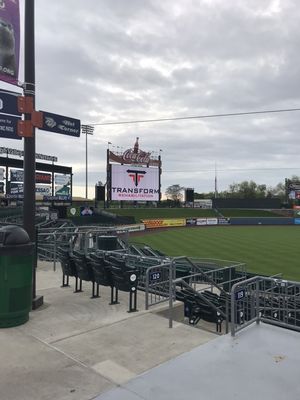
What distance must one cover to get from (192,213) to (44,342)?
69.9 m

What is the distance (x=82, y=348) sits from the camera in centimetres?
565

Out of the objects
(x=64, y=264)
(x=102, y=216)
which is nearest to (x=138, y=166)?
(x=102, y=216)

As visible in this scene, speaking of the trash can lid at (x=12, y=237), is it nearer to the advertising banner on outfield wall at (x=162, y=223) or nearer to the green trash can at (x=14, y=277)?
the green trash can at (x=14, y=277)

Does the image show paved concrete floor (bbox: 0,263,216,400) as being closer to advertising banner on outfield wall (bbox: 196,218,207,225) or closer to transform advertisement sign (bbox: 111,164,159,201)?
transform advertisement sign (bbox: 111,164,159,201)

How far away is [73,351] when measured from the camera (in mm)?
5543

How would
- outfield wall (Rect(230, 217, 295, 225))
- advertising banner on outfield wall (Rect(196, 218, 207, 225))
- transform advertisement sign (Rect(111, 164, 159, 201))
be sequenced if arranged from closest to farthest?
transform advertisement sign (Rect(111, 164, 159, 201)), advertising banner on outfield wall (Rect(196, 218, 207, 225)), outfield wall (Rect(230, 217, 295, 225))

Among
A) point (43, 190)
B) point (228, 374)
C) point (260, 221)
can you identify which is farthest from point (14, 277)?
point (260, 221)

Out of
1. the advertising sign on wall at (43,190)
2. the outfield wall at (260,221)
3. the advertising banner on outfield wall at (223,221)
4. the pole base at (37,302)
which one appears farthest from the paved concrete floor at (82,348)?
the outfield wall at (260,221)

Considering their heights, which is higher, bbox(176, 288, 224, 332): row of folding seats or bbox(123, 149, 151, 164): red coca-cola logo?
bbox(123, 149, 151, 164): red coca-cola logo

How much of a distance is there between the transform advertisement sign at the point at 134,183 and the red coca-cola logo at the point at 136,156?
167 centimetres

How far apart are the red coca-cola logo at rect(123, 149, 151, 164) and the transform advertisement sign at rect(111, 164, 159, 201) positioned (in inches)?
65.7

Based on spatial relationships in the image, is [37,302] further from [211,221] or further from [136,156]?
[211,221]

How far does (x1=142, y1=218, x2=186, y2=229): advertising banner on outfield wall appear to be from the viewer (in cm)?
5677

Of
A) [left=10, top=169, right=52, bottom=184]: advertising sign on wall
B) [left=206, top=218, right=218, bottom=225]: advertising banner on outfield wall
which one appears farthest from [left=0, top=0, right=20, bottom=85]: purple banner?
[left=206, top=218, right=218, bottom=225]: advertising banner on outfield wall
